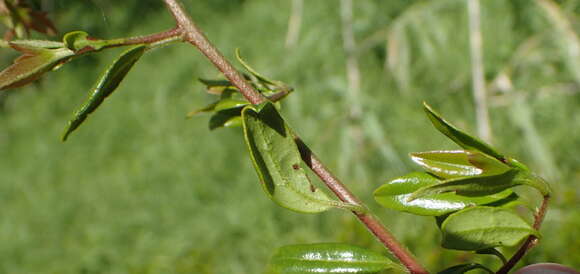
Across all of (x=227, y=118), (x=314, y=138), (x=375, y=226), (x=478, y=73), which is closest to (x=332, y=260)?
(x=375, y=226)

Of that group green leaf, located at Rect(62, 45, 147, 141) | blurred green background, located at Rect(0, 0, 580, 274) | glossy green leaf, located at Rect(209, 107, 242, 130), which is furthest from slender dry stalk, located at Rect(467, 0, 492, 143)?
green leaf, located at Rect(62, 45, 147, 141)

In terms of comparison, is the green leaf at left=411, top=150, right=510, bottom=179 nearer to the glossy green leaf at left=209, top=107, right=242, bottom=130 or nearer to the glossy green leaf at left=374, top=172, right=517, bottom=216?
the glossy green leaf at left=374, top=172, right=517, bottom=216

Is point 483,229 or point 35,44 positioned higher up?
point 35,44

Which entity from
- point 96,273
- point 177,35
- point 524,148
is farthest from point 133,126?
point 177,35

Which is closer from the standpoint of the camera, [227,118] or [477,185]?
[477,185]

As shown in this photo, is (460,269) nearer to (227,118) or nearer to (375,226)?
(375,226)

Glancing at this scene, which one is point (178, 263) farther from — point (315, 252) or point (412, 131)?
point (315, 252)

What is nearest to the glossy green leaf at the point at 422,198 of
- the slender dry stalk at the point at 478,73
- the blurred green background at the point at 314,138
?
the blurred green background at the point at 314,138
